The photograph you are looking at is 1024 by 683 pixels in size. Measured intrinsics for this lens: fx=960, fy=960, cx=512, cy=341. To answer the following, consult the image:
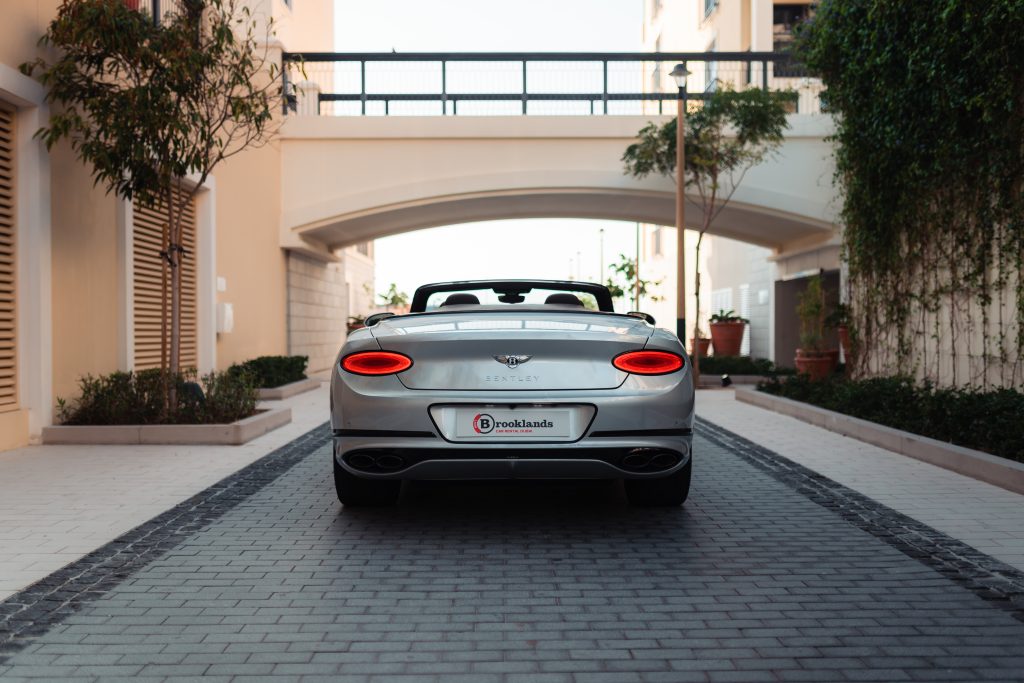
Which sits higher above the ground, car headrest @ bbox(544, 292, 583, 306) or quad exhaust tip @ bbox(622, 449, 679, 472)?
car headrest @ bbox(544, 292, 583, 306)

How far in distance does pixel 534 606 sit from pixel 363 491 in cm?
197

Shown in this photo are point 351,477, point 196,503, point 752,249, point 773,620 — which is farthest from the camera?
point 752,249

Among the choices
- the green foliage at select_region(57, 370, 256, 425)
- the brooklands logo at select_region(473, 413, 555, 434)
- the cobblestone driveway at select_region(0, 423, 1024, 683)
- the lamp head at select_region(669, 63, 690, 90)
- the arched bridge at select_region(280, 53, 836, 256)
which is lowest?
the cobblestone driveway at select_region(0, 423, 1024, 683)

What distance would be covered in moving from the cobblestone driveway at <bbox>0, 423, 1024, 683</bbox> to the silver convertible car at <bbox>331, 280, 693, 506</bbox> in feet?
1.29

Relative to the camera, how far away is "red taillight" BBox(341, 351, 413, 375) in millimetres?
4629

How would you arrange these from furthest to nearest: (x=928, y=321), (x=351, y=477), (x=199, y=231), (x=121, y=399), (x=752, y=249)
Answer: (x=752, y=249) < (x=199, y=231) < (x=928, y=321) < (x=121, y=399) < (x=351, y=477)

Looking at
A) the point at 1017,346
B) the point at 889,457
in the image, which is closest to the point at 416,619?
the point at 889,457

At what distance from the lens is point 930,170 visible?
9953 millimetres

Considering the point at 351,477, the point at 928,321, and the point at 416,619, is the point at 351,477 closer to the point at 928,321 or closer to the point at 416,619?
the point at 416,619

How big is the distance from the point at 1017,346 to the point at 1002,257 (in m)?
0.86

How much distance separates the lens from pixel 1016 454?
648cm

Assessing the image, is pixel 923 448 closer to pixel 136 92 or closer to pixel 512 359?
pixel 512 359

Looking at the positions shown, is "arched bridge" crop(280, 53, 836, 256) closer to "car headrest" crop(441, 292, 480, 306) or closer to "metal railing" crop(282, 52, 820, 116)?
"metal railing" crop(282, 52, 820, 116)

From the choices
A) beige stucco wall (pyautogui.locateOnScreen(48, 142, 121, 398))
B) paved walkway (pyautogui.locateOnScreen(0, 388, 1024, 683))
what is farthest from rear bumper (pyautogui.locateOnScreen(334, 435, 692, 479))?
beige stucco wall (pyautogui.locateOnScreen(48, 142, 121, 398))
